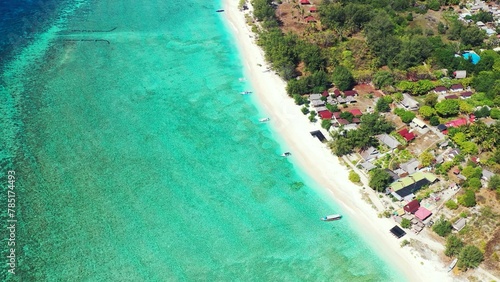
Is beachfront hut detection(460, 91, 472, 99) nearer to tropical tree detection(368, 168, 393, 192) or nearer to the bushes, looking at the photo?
the bushes

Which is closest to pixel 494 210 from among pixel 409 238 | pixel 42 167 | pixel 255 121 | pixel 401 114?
pixel 409 238

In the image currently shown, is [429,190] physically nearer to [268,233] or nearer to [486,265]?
[486,265]

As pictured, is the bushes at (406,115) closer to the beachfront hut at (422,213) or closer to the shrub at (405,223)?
the beachfront hut at (422,213)

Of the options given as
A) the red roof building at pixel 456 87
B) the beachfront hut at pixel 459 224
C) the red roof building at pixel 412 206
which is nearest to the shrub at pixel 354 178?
the red roof building at pixel 412 206

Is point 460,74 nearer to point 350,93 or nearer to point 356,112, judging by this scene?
point 350,93

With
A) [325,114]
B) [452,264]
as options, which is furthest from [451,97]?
[452,264]

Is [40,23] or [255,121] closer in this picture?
[255,121]
